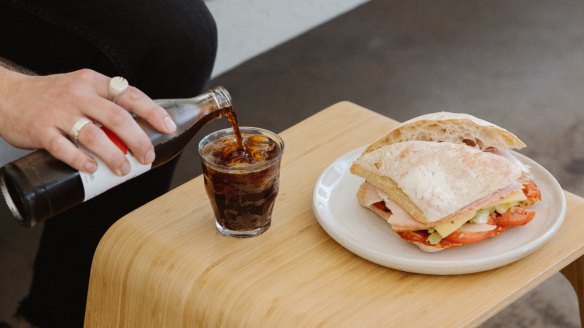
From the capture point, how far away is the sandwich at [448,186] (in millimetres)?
1124

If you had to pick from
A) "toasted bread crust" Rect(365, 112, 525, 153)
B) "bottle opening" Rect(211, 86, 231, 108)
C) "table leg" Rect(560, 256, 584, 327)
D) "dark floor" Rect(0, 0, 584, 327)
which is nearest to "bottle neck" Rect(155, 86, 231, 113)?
"bottle opening" Rect(211, 86, 231, 108)

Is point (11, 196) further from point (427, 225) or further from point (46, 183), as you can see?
point (427, 225)

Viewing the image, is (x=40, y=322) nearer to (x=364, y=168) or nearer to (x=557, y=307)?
(x=364, y=168)

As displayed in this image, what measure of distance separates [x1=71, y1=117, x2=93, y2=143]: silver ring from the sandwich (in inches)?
13.4

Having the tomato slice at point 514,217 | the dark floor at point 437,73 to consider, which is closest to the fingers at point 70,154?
the tomato slice at point 514,217

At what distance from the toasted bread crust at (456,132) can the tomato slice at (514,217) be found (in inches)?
3.5

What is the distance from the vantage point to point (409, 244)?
116 cm

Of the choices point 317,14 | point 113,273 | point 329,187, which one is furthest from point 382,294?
point 317,14

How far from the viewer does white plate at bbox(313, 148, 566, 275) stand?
1.11 m

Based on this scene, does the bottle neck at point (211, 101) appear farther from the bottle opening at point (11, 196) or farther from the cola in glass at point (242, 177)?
the bottle opening at point (11, 196)

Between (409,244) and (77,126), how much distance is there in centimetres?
42

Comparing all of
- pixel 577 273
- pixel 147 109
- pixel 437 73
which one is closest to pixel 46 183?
pixel 147 109

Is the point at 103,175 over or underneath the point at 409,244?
over

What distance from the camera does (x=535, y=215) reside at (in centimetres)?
120
